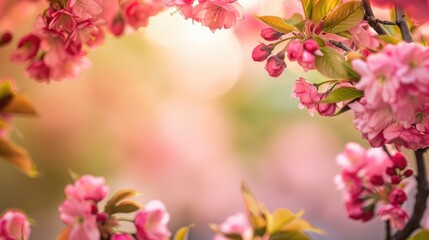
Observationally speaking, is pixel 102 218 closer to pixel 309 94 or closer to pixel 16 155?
pixel 16 155

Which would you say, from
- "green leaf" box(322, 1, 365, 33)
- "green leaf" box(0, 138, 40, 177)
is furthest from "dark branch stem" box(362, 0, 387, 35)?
"green leaf" box(0, 138, 40, 177)

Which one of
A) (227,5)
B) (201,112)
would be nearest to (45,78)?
(227,5)

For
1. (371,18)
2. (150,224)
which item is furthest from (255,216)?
(371,18)

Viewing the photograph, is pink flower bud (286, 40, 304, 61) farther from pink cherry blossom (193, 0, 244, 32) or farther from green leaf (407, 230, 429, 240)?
green leaf (407, 230, 429, 240)

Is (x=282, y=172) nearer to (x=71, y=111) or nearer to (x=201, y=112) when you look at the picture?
(x=201, y=112)

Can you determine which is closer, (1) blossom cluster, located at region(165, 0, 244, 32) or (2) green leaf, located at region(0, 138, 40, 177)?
(1) blossom cluster, located at region(165, 0, 244, 32)
